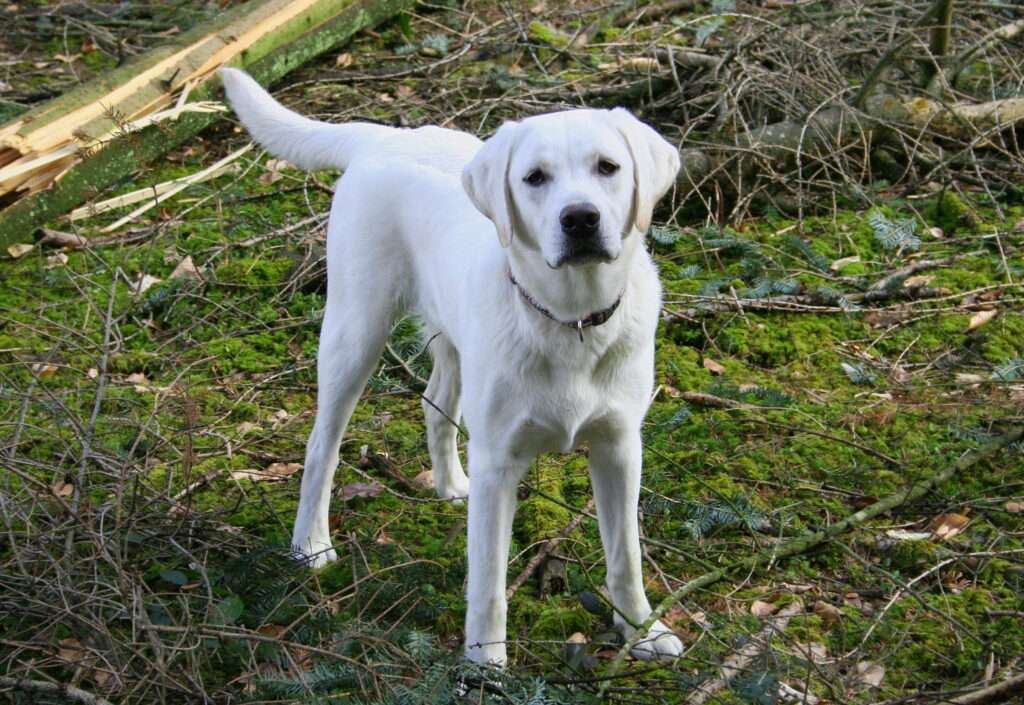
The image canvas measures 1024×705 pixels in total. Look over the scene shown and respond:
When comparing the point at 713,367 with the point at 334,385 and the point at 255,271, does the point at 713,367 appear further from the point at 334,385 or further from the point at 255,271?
the point at 255,271

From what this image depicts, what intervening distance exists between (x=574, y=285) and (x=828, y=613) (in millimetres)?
1395

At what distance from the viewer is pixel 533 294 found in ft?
10.8

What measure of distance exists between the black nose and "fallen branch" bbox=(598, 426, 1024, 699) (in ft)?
3.87

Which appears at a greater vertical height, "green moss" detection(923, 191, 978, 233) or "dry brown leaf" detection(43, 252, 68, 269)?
"dry brown leaf" detection(43, 252, 68, 269)

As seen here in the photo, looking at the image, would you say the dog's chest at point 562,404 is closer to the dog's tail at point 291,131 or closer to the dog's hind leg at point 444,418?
the dog's hind leg at point 444,418

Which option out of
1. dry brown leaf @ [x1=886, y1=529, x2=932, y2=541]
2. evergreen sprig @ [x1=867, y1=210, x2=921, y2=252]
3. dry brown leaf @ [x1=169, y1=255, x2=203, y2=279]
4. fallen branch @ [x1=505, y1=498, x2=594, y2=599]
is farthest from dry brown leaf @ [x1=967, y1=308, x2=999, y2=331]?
dry brown leaf @ [x1=169, y1=255, x2=203, y2=279]

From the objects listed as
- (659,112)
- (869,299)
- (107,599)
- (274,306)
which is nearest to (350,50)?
(659,112)

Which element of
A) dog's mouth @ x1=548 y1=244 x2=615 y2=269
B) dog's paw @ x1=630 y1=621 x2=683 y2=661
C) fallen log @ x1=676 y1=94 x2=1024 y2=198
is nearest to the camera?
dog's mouth @ x1=548 y1=244 x2=615 y2=269

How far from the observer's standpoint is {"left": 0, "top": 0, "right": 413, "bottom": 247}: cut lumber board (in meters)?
6.50

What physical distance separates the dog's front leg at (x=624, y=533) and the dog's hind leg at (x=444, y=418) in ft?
3.02

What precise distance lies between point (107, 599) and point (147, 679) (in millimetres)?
363

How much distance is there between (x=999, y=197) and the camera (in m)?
6.39

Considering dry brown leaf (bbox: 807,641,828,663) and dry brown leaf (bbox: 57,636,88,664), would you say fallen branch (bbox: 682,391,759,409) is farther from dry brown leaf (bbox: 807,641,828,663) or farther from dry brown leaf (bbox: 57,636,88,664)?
dry brown leaf (bbox: 57,636,88,664)

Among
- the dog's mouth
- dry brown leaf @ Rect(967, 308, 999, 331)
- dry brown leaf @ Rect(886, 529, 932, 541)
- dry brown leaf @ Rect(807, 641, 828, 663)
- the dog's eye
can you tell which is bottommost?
dry brown leaf @ Rect(967, 308, 999, 331)
